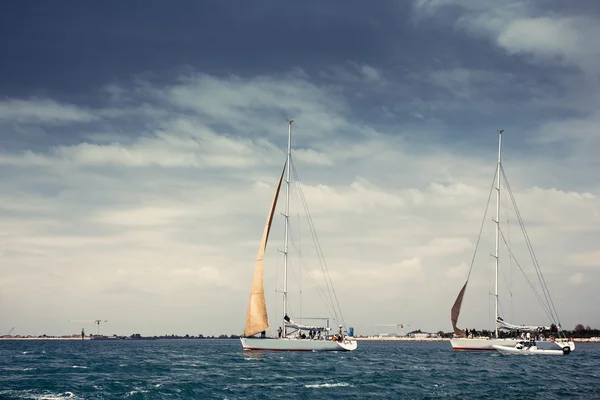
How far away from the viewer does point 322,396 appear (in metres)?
38.1

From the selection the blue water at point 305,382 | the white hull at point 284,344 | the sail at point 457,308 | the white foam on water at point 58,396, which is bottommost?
the blue water at point 305,382

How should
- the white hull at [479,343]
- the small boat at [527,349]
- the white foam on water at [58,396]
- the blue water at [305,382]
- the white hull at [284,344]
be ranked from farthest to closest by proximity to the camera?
the white hull at [479,343]
the small boat at [527,349]
the white hull at [284,344]
the blue water at [305,382]
the white foam on water at [58,396]

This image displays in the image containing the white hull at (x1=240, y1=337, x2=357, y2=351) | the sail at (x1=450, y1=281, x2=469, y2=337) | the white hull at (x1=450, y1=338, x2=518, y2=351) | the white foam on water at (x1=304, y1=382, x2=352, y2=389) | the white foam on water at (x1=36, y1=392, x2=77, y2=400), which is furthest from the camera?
the sail at (x1=450, y1=281, x2=469, y2=337)

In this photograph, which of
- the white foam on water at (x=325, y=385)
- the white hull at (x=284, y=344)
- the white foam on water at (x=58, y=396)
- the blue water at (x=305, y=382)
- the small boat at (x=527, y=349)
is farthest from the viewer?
the small boat at (x=527, y=349)

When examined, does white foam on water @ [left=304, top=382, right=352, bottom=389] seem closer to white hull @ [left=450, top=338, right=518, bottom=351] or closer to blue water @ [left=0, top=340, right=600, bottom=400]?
blue water @ [left=0, top=340, right=600, bottom=400]

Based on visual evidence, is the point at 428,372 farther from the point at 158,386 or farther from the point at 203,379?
the point at 158,386

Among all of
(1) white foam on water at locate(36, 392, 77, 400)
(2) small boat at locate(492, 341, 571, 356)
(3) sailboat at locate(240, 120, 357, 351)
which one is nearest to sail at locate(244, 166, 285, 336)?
(3) sailboat at locate(240, 120, 357, 351)

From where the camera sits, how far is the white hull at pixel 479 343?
8012cm

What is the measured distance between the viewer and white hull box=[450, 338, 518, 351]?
263 feet

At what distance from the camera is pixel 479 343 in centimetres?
8150

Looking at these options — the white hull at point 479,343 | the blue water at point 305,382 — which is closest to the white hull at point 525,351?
the white hull at point 479,343

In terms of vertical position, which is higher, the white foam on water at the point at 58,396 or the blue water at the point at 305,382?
the white foam on water at the point at 58,396

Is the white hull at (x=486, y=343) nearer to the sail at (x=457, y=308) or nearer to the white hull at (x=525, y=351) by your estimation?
the white hull at (x=525, y=351)

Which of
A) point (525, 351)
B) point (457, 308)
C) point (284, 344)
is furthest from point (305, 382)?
point (457, 308)
